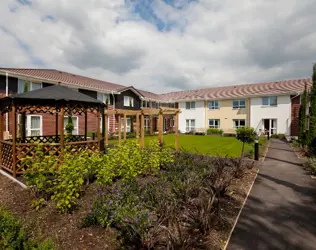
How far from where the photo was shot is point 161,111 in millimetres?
11734

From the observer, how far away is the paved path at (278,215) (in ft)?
11.7

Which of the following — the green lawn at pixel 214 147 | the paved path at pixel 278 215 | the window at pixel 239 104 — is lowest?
the paved path at pixel 278 215

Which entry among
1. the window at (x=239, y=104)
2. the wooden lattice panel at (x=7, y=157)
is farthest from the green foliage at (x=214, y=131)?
the wooden lattice panel at (x=7, y=157)

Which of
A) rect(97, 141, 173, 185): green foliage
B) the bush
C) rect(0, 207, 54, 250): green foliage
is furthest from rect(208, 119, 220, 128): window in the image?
rect(0, 207, 54, 250): green foliage

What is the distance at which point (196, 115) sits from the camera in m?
32.0

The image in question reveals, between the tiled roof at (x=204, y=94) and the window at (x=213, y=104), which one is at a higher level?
the tiled roof at (x=204, y=94)

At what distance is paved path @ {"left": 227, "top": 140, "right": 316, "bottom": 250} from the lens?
3568mm

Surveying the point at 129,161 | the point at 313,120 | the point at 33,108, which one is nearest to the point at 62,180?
the point at 129,161

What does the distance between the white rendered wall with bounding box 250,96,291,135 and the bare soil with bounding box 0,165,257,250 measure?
22.5 m

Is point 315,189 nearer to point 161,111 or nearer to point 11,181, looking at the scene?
point 161,111

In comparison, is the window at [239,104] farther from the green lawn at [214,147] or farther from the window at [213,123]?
the green lawn at [214,147]

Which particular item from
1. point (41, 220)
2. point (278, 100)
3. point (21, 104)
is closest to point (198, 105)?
point (278, 100)

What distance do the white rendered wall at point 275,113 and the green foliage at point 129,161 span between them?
22.7 metres

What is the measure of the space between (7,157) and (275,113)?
28.2 meters
